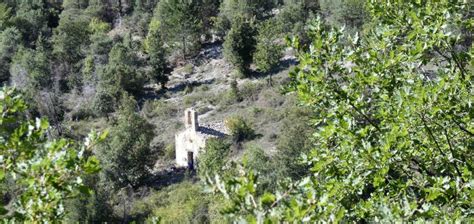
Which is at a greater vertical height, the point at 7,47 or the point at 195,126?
the point at 7,47

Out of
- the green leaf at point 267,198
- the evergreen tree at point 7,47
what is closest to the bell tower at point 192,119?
the evergreen tree at point 7,47

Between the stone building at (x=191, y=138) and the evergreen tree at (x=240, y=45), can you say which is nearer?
the stone building at (x=191, y=138)

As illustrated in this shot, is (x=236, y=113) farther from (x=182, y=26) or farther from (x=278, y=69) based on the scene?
(x=182, y=26)

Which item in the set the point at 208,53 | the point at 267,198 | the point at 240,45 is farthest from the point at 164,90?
the point at 267,198

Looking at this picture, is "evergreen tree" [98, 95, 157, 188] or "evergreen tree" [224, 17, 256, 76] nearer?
"evergreen tree" [98, 95, 157, 188]

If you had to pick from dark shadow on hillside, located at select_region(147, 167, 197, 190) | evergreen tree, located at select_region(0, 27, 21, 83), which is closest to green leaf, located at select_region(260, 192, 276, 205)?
dark shadow on hillside, located at select_region(147, 167, 197, 190)

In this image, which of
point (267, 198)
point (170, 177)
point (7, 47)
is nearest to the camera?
point (267, 198)

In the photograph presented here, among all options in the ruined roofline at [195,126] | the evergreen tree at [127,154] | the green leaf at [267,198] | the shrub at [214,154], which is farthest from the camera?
the ruined roofline at [195,126]

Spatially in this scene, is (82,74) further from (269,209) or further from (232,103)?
(269,209)

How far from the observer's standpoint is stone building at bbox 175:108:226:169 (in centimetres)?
3183

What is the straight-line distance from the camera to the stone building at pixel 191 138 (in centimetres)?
3183

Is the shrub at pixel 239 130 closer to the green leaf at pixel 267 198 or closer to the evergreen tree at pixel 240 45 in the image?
the evergreen tree at pixel 240 45

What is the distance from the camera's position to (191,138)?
3244 centimetres

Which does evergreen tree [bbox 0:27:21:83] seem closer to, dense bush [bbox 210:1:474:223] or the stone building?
the stone building
